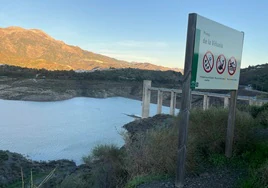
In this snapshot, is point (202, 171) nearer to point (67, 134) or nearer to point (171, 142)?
point (171, 142)

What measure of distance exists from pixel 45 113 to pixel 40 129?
508 inches

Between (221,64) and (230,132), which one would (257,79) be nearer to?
(230,132)

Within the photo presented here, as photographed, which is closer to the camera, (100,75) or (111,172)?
(111,172)

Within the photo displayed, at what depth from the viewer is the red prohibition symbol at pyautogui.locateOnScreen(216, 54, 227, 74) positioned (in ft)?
16.0

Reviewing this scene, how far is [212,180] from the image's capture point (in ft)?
14.8

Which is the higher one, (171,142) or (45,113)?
(171,142)

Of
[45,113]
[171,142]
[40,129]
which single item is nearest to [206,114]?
[171,142]

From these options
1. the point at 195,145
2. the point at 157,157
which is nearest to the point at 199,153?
the point at 195,145

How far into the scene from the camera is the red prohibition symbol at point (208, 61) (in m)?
4.49

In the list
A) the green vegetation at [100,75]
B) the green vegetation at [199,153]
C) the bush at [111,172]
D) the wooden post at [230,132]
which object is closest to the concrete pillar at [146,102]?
the green vegetation at [100,75]

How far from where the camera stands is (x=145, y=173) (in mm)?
5547

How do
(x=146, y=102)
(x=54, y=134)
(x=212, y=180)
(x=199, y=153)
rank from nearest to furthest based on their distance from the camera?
(x=212, y=180)
(x=199, y=153)
(x=54, y=134)
(x=146, y=102)

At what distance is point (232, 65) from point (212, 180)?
2.03m

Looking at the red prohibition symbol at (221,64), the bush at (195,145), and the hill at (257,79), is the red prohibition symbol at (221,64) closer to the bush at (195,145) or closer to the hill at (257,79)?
the bush at (195,145)
